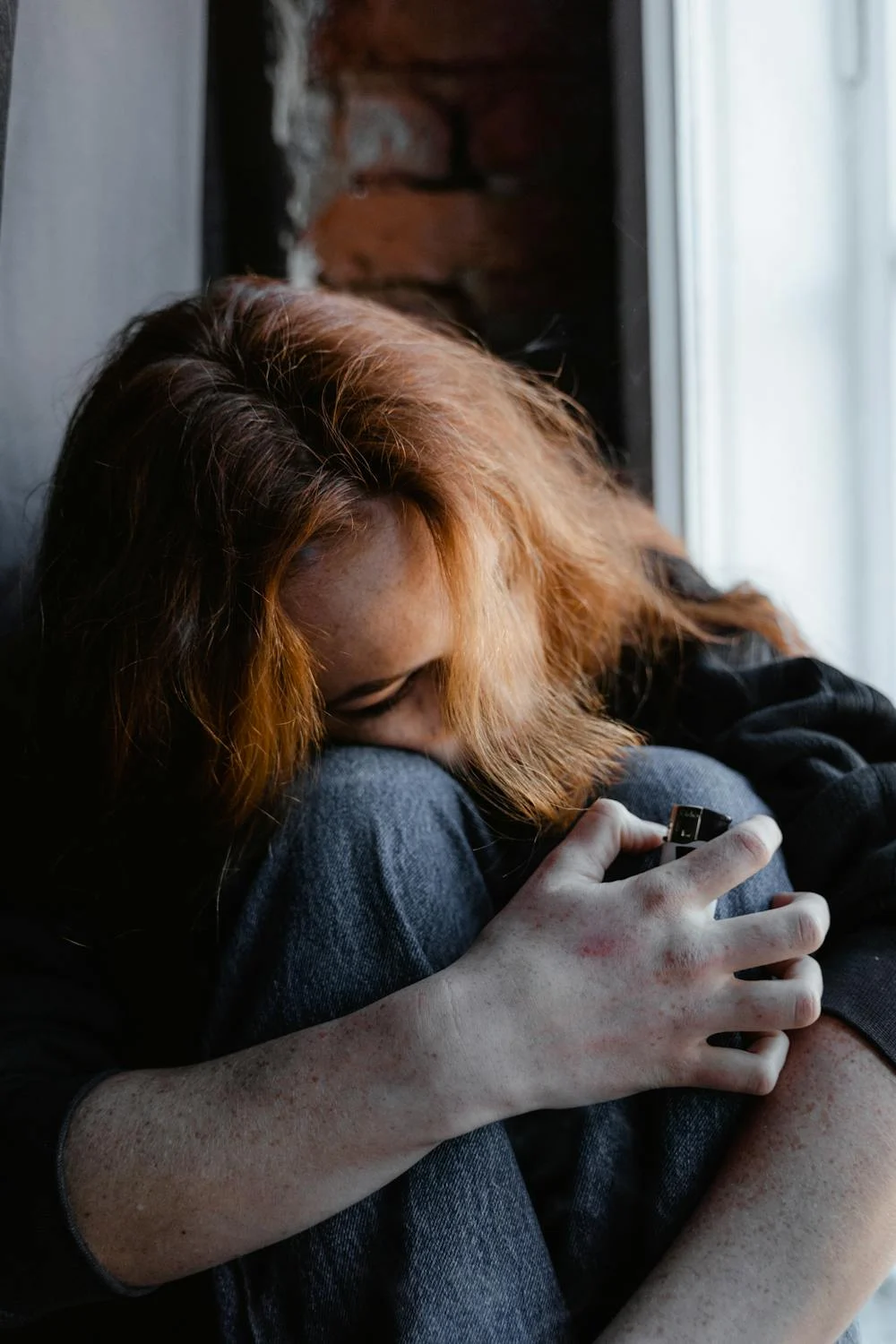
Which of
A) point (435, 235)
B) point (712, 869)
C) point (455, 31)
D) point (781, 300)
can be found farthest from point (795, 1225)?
point (455, 31)

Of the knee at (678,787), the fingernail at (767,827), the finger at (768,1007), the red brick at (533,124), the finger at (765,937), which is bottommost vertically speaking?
the finger at (768,1007)

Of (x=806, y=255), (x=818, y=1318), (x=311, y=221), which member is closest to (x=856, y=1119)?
(x=818, y=1318)

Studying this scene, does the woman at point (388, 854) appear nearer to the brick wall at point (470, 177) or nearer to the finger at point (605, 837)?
the finger at point (605, 837)

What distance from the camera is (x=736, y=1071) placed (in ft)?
1.93

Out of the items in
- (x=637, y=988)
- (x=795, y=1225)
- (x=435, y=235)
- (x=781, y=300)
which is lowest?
(x=795, y=1225)

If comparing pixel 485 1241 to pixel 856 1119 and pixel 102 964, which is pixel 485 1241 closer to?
pixel 856 1119

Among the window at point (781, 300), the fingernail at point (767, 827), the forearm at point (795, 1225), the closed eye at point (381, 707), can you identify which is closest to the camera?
the forearm at point (795, 1225)

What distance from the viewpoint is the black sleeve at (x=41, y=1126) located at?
0.58 m

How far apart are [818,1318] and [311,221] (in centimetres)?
114

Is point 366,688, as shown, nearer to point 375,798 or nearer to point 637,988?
point 375,798

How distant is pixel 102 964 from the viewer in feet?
2.43

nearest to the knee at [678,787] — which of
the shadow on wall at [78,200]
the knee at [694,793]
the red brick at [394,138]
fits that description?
the knee at [694,793]

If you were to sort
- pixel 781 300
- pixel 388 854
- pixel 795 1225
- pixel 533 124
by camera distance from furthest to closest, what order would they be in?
pixel 533 124 < pixel 781 300 < pixel 388 854 < pixel 795 1225

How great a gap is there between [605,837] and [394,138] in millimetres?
900
